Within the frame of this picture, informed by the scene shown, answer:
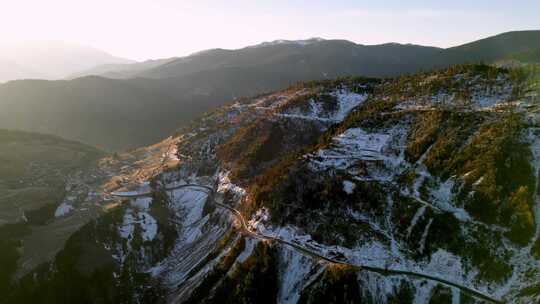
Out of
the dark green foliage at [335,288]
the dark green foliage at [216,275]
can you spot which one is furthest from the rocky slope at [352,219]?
the dark green foliage at [216,275]

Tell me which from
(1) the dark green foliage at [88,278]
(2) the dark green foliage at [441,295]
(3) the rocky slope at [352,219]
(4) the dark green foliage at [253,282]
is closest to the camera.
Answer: (2) the dark green foliage at [441,295]

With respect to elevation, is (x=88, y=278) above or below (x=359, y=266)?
below

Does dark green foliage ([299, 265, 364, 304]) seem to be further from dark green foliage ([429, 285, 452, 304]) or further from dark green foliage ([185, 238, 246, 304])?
dark green foliage ([185, 238, 246, 304])

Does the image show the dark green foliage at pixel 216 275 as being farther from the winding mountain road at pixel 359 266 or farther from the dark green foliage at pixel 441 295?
the dark green foliage at pixel 441 295

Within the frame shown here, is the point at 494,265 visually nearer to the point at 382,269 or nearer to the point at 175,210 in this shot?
the point at 382,269

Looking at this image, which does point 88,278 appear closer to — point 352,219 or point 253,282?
point 253,282

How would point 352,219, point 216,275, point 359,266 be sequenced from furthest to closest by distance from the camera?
point 352,219 → point 216,275 → point 359,266

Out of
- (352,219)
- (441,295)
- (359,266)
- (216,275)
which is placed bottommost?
(216,275)

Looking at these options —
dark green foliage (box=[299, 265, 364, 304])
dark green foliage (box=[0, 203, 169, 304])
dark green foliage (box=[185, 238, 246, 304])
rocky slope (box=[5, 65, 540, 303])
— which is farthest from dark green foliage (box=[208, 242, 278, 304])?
dark green foliage (box=[0, 203, 169, 304])

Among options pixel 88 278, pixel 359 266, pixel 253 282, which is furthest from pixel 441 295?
pixel 88 278
